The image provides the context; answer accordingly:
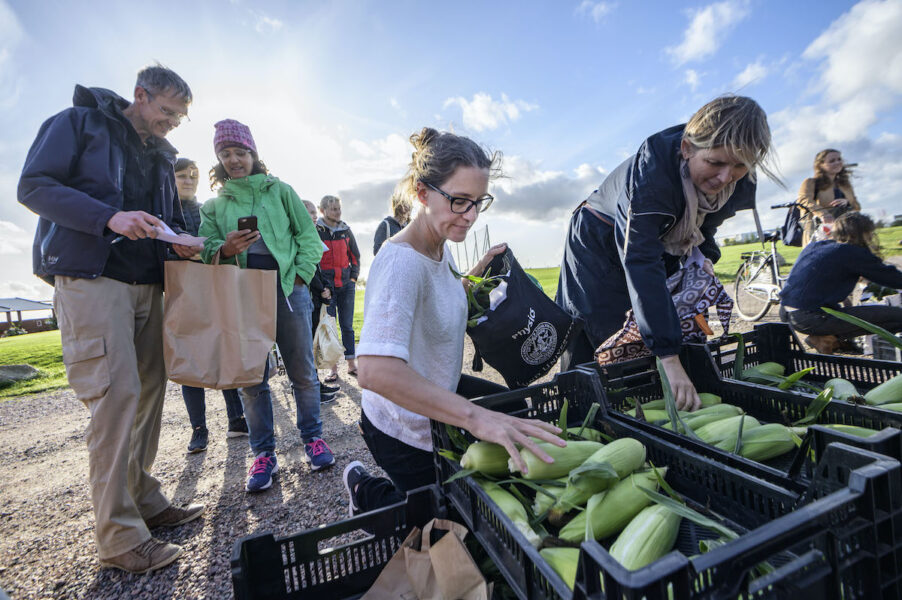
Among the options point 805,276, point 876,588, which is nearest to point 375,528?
point 876,588

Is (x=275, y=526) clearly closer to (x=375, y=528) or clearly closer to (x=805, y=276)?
(x=375, y=528)

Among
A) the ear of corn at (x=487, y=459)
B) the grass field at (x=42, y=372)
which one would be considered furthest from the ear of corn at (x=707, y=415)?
the grass field at (x=42, y=372)

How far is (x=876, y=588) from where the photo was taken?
0.80 m

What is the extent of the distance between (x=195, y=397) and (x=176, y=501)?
0.99 meters

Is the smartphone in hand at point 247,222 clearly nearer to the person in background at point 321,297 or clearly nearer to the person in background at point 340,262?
the person in background at point 321,297

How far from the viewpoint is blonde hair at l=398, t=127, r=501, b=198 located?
1.66m

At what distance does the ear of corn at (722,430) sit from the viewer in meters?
1.34

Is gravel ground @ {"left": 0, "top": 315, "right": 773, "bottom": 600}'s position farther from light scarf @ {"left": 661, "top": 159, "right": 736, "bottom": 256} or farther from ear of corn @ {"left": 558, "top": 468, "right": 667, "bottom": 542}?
light scarf @ {"left": 661, "top": 159, "right": 736, "bottom": 256}

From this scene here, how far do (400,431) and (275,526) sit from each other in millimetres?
1309

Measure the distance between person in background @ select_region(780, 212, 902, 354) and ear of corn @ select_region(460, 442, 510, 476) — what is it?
4038 mm

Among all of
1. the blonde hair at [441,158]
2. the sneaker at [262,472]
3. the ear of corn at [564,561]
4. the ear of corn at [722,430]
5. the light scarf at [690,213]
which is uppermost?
the blonde hair at [441,158]

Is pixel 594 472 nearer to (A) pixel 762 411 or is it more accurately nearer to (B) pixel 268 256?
(A) pixel 762 411

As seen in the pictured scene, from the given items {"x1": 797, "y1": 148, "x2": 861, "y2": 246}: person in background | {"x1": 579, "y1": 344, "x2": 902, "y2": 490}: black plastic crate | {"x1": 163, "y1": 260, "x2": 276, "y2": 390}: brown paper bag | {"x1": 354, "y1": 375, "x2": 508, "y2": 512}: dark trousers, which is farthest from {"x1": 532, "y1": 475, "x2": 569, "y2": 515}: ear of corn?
{"x1": 797, "y1": 148, "x2": 861, "y2": 246}: person in background

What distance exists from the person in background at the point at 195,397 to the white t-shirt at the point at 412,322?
2.59 metres
